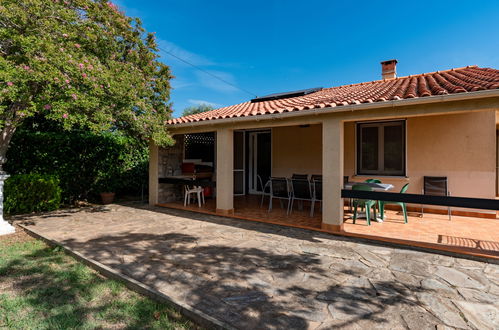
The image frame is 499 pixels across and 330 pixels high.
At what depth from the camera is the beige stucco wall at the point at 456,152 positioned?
6.95m

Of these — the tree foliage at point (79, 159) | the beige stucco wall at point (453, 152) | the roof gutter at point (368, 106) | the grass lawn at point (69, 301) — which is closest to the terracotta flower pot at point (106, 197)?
the tree foliage at point (79, 159)

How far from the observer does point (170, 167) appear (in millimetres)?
10039

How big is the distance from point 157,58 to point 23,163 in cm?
570

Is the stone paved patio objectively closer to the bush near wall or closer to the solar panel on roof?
the bush near wall

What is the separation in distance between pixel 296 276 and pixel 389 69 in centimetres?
1094

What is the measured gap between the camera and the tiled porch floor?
4.89 meters

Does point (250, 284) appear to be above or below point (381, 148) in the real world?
below

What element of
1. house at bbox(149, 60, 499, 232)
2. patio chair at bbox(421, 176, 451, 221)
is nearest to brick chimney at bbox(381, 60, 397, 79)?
house at bbox(149, 60, 499, 232)

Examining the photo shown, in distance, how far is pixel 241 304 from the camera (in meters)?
2.97

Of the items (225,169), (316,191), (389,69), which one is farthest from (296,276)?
(389,69)

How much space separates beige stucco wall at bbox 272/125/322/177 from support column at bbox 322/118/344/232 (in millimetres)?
3547

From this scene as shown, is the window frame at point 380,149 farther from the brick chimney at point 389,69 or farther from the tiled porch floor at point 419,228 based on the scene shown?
the brick chimney at point 389,69

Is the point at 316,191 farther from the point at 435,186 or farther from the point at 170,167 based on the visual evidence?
the point at 170,167

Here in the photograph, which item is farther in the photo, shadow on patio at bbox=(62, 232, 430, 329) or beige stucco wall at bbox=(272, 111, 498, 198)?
beige stucco wall at bbox=(272, 111, 498, 198)
